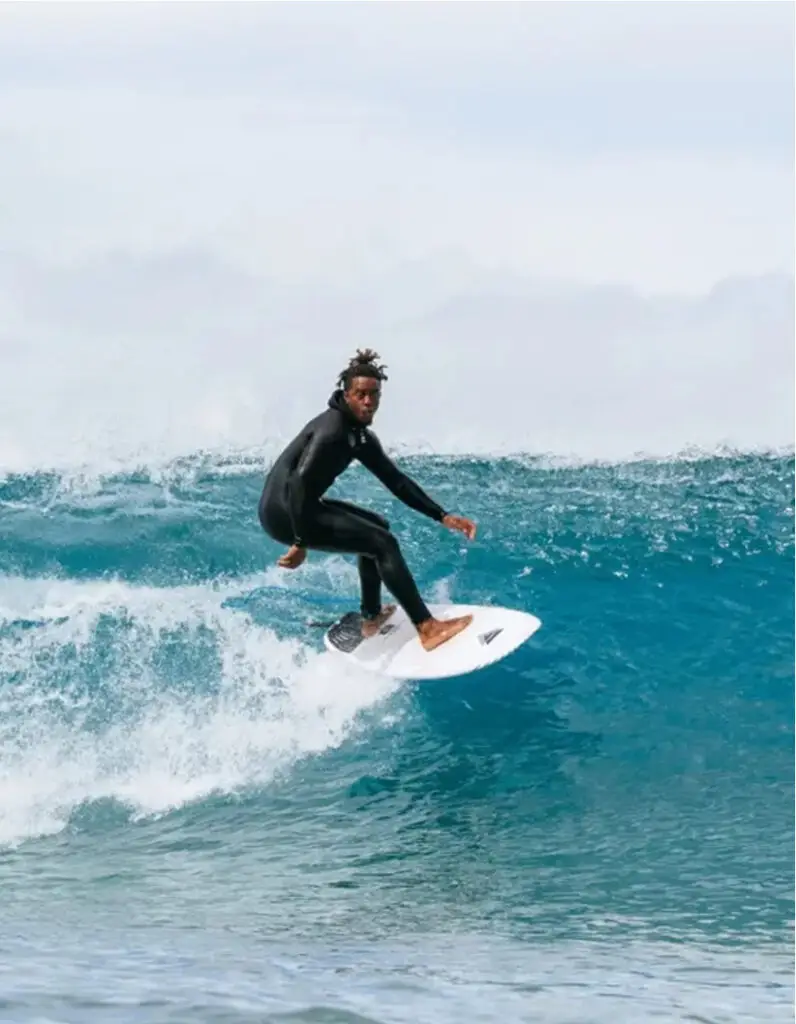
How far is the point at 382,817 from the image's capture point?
8.90 metres

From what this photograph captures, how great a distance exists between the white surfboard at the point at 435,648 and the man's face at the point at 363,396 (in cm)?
163

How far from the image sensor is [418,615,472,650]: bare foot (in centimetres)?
898

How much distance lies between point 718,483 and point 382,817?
22.8ft

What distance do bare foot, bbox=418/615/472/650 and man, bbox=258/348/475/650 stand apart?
0.27 ft

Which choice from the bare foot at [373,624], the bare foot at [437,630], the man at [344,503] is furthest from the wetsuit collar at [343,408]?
the bare foot at [373,624]

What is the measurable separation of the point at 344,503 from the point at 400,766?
6.21 feet

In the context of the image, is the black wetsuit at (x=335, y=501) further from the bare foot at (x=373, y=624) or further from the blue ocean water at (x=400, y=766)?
the blue ocean water at (x=400, y=766)

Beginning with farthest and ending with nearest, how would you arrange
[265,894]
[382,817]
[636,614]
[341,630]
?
[636,614] < [341,630] < [382,817] < [265,894]

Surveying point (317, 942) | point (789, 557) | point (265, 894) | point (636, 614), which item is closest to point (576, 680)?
point (636, 614)

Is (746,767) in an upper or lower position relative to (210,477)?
lower

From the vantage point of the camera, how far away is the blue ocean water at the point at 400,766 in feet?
19.8

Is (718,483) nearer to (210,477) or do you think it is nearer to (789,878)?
(210,477)

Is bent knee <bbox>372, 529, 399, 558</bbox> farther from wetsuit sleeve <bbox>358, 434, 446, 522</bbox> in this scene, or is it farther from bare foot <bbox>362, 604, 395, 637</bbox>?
bare foot <bbox>362, 604, 395, 637</bbox>

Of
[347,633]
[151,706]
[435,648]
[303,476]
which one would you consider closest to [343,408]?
[303,476]
